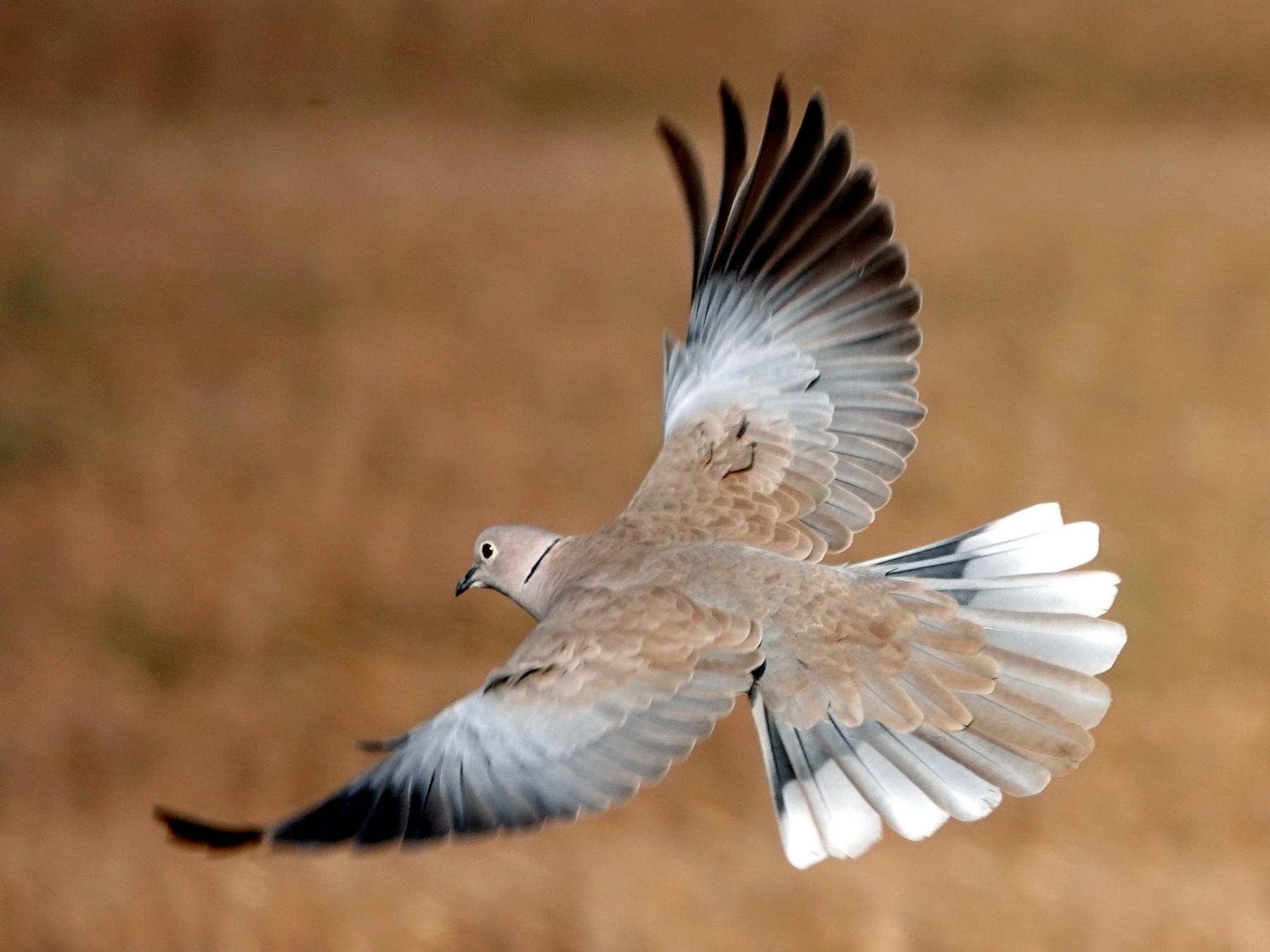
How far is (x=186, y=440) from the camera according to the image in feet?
36.1

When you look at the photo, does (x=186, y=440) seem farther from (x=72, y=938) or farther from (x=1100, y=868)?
(x=1100, y=868)

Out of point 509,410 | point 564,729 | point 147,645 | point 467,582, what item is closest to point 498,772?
point 564,729

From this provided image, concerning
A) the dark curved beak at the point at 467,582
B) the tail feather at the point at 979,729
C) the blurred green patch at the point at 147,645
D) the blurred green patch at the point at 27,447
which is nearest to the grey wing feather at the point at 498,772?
the tail feather at the point at 979,729

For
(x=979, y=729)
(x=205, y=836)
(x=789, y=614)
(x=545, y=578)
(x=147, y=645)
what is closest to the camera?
(x=205, y=836)

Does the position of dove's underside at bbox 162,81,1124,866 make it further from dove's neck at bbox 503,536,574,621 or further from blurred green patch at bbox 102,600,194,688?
blurred green patch at bbox 102,600,194,688

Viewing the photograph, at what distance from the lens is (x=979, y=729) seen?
12.9 ft

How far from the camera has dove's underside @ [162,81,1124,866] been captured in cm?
369

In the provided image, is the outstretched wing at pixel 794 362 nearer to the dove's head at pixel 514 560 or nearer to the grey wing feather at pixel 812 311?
the grey wing feather at pixel 812 311

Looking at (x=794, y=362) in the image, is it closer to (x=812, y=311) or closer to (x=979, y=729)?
(x=812, y=311)

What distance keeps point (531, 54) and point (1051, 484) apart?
817cm

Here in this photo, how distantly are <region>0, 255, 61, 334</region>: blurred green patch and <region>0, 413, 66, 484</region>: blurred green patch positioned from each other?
4.80 feet

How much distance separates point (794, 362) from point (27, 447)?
7729 mm

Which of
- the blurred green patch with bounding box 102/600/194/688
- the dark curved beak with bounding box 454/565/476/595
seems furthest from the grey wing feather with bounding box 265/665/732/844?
the blurred green patch with bounding box 102/600/194/688

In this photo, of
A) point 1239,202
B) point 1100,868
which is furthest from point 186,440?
point 1239,202
